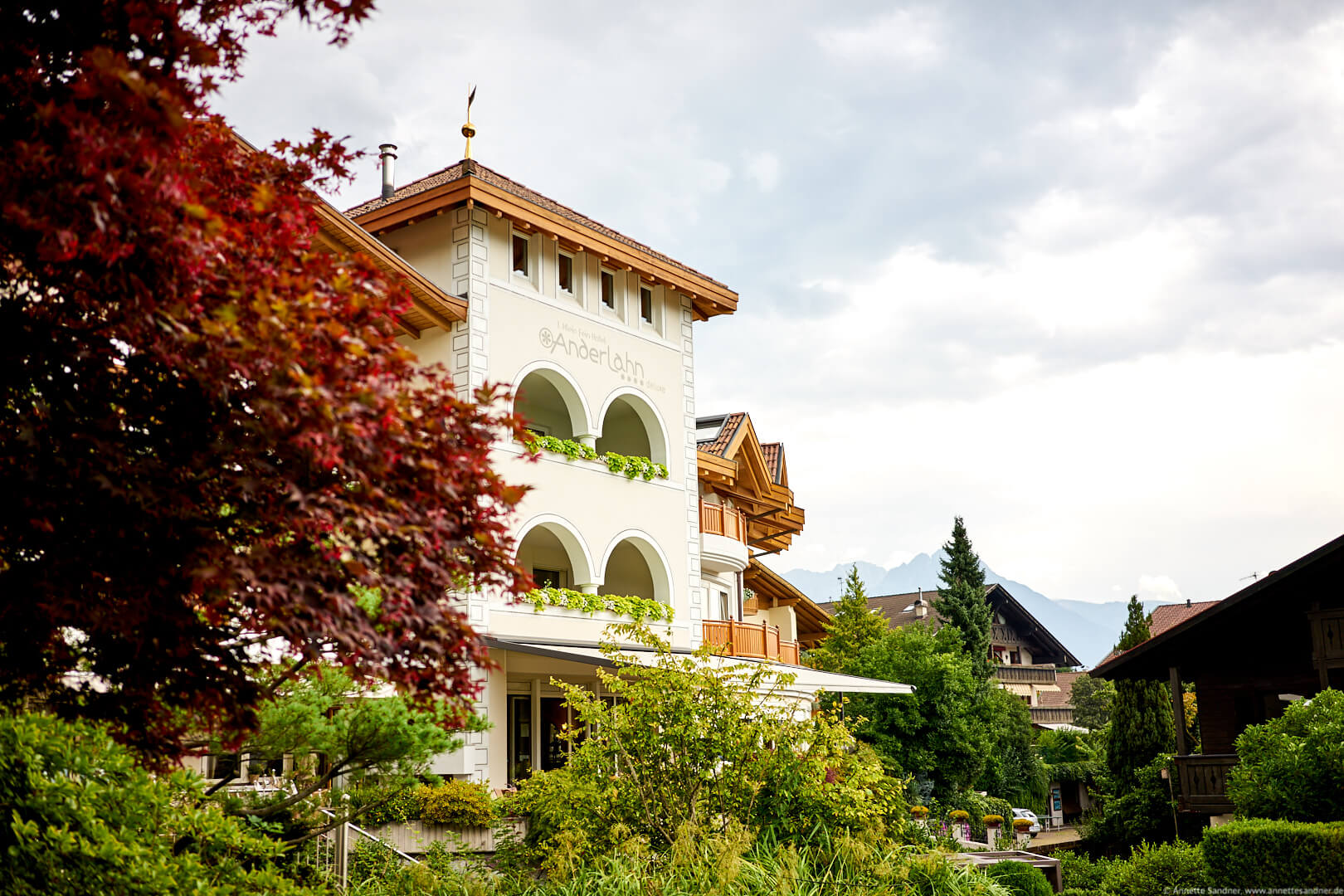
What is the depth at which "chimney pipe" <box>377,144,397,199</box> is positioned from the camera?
83.3 feet

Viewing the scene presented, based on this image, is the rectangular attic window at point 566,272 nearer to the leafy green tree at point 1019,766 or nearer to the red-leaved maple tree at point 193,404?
the red-leaved maple tree at point 193,404

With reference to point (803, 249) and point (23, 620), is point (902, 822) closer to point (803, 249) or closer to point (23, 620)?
point (23, 620)

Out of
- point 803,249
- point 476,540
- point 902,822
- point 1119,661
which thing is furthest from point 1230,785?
point 803,249

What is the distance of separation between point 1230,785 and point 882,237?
1577cm

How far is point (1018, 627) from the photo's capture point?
225ft

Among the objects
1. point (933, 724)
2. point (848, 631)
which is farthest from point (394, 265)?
point (848, 631)

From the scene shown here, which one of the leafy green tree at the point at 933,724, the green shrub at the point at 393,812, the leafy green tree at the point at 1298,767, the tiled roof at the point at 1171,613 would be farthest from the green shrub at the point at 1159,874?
the tiled roof at the point at 1171,613

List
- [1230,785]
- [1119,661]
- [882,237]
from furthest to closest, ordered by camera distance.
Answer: [882,237] → [1119,661] → [1230,785]

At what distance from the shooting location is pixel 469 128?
79.7 feet

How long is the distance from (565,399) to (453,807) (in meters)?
9.20

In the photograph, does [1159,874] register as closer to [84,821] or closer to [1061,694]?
[84,821]

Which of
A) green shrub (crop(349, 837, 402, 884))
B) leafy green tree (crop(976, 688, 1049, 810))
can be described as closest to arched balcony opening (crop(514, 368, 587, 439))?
green shrub (crop(349, 837, 402, 884))

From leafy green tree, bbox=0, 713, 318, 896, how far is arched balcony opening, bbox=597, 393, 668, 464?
18804 mm

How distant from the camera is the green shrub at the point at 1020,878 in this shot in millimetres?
16266
